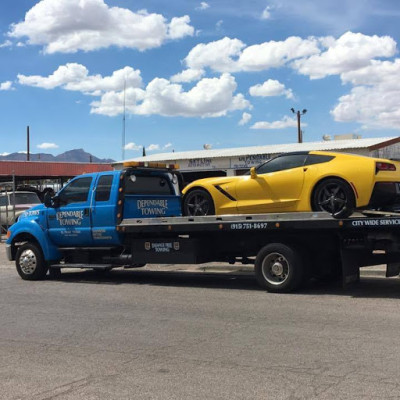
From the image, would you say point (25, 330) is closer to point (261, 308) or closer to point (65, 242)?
point (261, 308)

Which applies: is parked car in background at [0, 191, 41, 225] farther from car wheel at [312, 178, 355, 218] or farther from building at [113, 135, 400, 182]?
car wheel at [312, 178, 355, 218]

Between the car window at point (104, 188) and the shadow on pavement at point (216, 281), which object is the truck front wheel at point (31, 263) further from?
the car window at point (104, 188)

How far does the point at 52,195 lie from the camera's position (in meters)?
11.5

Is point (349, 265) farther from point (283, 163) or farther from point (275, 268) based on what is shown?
point (283, 163)

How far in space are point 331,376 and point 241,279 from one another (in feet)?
21.1

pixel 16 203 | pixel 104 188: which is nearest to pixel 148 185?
pixel 104 188

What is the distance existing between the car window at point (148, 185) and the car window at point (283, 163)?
2694 millimetres

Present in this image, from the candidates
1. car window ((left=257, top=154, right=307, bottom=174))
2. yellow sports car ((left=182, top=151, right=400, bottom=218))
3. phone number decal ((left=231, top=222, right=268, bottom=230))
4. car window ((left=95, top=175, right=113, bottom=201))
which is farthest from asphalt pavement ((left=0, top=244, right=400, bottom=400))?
car window ((left=257, top=154, right=307, bottom=174))

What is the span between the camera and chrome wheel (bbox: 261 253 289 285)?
29.3 feet

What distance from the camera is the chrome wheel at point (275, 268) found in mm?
8922

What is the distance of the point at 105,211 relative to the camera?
1062cm

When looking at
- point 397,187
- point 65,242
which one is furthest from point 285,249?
point 65,242

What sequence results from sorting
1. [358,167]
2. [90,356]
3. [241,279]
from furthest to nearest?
[241,279] < [358,167] < [90,356]

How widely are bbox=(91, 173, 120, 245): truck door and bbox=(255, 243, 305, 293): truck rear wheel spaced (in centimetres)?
306
